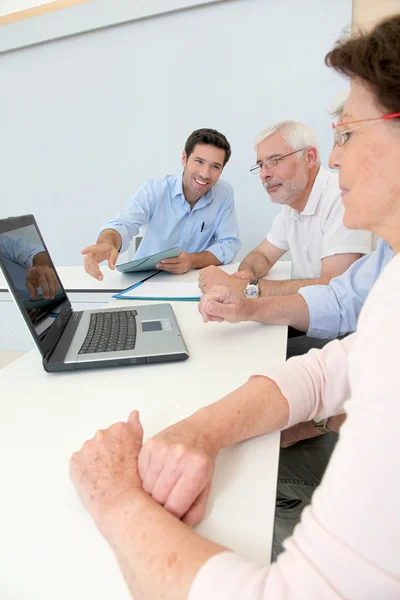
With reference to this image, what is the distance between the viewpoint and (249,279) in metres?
1.56

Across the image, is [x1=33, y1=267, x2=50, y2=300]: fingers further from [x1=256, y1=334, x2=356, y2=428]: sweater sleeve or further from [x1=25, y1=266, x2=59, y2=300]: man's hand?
[x1=256, y1=334, x2=356, y2=428]: sweater sleeve

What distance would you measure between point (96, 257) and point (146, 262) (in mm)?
214

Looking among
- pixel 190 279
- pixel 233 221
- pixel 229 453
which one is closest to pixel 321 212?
pixel 190 279

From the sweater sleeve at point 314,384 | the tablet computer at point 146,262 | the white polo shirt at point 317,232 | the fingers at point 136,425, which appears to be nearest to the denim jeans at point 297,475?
the sweater sleeve at point 314,384

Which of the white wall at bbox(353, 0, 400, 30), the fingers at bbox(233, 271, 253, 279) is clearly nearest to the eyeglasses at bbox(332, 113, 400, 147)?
the fingers at bbox(233, 271, 253, 279)

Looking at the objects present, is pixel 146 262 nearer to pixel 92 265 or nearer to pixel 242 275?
pixel 92 265

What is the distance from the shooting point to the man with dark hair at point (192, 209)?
222 centimetres

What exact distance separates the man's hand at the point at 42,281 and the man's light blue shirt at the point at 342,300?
657 millimetres

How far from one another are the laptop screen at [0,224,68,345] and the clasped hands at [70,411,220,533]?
36 cm

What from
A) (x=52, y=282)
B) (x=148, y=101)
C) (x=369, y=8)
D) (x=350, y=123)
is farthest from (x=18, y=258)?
(x=369, y=8)

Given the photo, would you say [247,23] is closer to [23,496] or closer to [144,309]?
[144,309]

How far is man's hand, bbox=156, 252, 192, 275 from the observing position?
179 centimetres

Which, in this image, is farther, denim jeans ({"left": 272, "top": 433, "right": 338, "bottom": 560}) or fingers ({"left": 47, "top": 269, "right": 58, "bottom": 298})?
fingers ({"left": 47, "top": 269, "right": 58, "bottom": 298})

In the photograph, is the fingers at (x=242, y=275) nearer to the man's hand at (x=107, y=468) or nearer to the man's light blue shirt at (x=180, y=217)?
the man's light blue shirt at (x=180, y=217)
